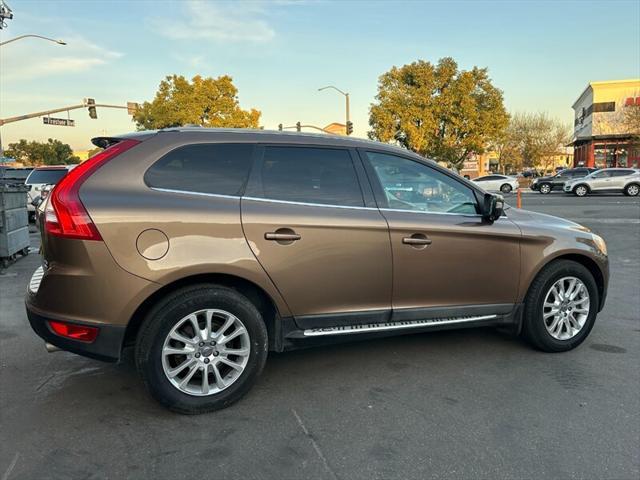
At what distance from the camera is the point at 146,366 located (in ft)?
9.82

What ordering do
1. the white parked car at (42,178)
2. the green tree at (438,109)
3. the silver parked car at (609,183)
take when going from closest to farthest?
1. the white parked car at (42,178)
2. the silver parked car at (609,183)
3. the green tree at (438,109)

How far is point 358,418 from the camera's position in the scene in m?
3.10

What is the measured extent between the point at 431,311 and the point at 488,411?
2.69 feet

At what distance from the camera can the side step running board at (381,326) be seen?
11.2 ft

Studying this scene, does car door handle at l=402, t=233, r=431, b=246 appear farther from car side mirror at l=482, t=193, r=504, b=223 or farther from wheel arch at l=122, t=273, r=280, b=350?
wheel arch at l=122, t=273, r=280, b=350

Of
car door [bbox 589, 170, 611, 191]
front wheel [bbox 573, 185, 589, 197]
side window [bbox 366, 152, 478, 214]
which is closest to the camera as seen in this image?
side window [bbox 366, 152, 478, 214]

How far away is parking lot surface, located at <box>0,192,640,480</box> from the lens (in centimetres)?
261

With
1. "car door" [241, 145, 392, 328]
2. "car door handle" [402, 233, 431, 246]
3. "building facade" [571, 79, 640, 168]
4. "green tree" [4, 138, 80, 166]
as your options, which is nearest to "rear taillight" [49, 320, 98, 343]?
"car door" [241, 145, 392, 328]

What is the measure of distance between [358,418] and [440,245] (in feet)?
4.53

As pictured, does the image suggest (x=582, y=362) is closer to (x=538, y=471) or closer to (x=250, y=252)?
(x=538, y=471)

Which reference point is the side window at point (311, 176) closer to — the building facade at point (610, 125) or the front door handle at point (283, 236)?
the front door handle at point (283, 236)

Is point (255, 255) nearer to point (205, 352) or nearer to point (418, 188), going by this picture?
point (205, 352)

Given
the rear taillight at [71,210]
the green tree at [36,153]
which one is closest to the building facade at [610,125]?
the rear taillight at [71,210]

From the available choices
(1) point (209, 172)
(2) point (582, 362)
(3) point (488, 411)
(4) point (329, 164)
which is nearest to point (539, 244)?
(2) point (582, 362)
